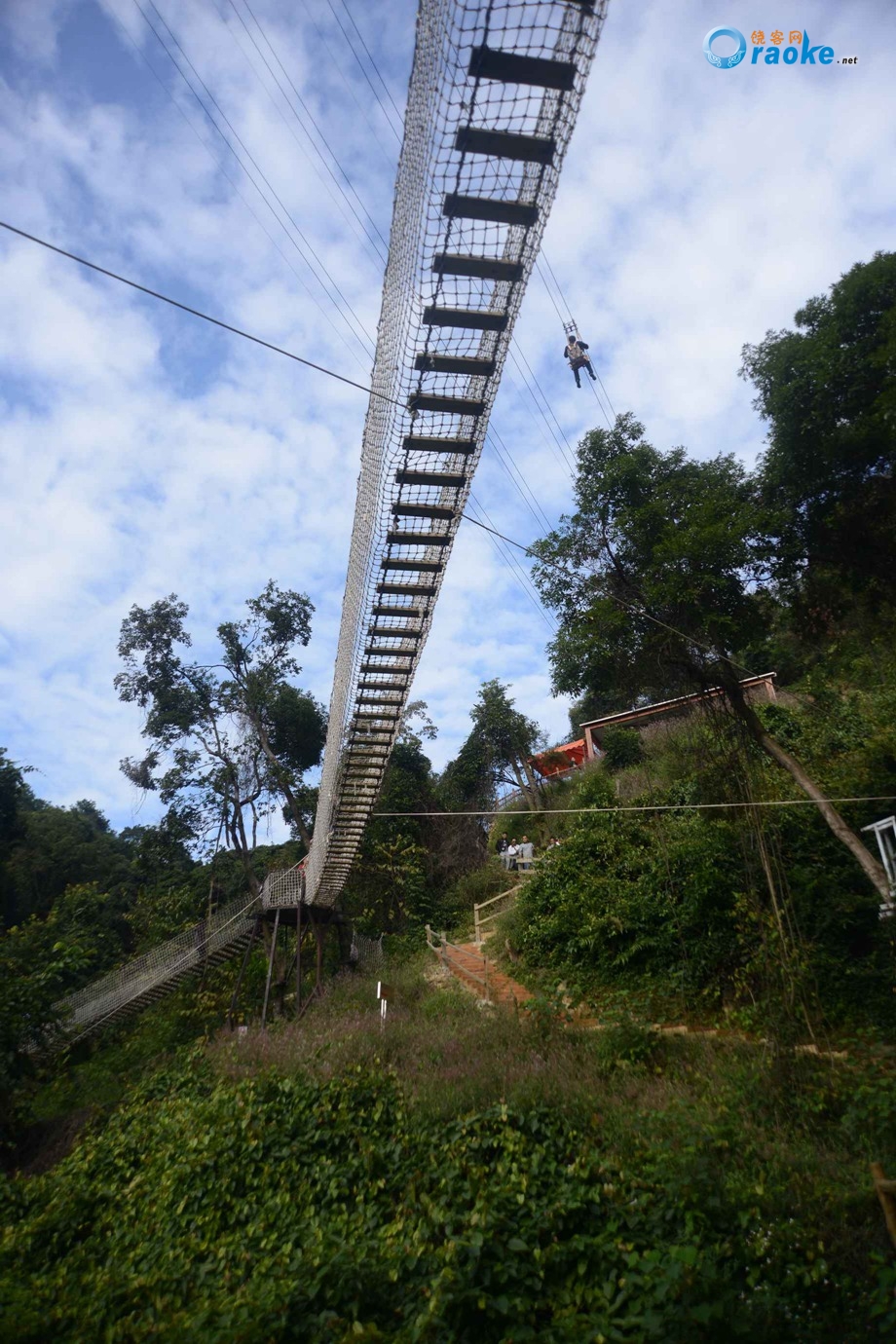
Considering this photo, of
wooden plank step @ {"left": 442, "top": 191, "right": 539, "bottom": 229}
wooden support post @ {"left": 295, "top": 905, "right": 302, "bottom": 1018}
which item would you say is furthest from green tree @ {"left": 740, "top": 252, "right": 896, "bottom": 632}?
wooden support post @ {"left": 295, "top": 905, "right": 302, "bottom": 1018}

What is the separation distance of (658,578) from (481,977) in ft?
21.1

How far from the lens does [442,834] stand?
20.8 meters

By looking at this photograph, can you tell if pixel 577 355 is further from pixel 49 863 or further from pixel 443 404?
pixel 49 863

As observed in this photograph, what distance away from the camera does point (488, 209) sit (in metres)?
4.16

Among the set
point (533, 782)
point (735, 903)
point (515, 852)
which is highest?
point (533, 782)

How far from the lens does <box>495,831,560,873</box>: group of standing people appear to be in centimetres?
1745

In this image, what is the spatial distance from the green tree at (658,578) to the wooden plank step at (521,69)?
4.77 meters

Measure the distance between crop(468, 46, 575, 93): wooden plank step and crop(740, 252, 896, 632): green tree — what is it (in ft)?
21.5

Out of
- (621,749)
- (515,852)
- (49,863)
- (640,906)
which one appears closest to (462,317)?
(640,906)

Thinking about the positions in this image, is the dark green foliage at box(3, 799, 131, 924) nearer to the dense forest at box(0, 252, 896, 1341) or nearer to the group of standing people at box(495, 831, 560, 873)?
the dense forest at box(0, 252, 896, 1341)

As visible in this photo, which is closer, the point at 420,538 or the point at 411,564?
the point at 420,538

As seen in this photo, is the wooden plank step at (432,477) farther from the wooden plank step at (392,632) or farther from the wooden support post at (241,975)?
the wooden support post at (241,975)

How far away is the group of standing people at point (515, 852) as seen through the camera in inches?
687

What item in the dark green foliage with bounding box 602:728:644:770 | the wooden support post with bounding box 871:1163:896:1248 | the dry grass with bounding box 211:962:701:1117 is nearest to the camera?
the wooden support post with bounding box 871:1163:896:1248
